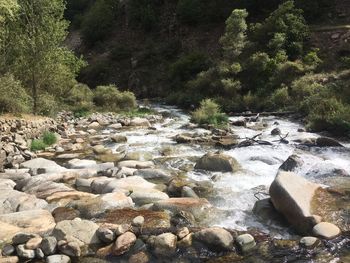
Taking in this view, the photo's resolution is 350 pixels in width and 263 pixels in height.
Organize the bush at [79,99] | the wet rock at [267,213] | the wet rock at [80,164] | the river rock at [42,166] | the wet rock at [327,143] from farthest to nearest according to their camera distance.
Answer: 1. the bush at [79,99]
2. the wet rock at [327,143]
3. the wet rock at [80,164]
4. the river rock at [42,166]
5. the wet rock at [267,213]

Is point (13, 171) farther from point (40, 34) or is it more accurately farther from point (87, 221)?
point (40, 34)

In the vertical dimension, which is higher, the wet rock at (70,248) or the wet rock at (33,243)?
the wet rock at (33,243)

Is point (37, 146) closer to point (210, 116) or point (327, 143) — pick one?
point (210, 116)

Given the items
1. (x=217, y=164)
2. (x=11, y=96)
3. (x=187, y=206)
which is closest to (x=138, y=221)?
(x=187, y=206)

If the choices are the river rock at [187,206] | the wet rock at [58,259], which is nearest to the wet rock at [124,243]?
the wet rock at [58,259]

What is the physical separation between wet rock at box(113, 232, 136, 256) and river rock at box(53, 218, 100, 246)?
0.39m

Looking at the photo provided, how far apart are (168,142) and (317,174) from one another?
631cm

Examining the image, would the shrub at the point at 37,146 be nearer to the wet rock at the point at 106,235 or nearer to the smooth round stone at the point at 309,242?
the wet rock at the point at 106,235

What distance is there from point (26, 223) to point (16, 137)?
664 centimetres

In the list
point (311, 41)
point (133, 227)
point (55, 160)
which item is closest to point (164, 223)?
point (133, 227)

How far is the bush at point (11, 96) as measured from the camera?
14828 mm

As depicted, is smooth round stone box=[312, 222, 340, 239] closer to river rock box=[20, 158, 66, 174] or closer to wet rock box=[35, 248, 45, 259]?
wet rock box=[35, 248, 45, 259]

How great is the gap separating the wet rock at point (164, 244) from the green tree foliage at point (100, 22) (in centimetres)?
4100

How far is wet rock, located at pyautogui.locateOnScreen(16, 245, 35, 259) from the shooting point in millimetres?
6648
